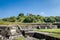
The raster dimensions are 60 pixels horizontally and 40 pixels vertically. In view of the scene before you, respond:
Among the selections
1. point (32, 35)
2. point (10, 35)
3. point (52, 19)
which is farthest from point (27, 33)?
point (52, 19)

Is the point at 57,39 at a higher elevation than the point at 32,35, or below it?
higher

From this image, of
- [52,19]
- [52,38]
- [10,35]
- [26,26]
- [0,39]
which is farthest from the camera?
[52,19]

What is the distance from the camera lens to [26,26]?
99.9 ft

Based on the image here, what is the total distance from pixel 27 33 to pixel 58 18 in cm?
3429

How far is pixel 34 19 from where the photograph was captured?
45.7 meters

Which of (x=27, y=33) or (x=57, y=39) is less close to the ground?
(x=57, y=39)

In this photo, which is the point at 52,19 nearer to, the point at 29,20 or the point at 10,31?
the point at 29,20

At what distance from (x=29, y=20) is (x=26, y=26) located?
15.5m

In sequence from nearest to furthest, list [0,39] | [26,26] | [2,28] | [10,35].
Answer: [0,39], [10,35], [2,28], [26,26]

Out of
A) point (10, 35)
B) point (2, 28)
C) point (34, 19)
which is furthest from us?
point (34, 19)

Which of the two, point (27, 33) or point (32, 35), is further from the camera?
point (27, 33)

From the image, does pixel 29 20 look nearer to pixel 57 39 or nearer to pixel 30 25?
pixel 30 25

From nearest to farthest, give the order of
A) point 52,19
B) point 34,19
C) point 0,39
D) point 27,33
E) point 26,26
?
1. point 0,39
2. point 27,33
3. point 26,26
4. point 34,19
5. point 52,19

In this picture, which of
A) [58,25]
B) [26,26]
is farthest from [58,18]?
[26,26]
